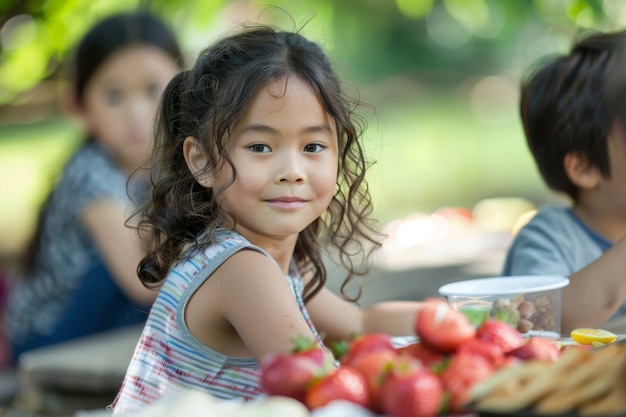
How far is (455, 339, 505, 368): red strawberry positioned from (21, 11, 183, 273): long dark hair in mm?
2811

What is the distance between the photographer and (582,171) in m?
2.72

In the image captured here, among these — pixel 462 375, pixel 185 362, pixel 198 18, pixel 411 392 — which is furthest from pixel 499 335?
pixel 198 18

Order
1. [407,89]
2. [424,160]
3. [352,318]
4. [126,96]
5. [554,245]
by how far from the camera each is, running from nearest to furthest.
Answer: [352,318] < [554,245] < [126,96] < [424,160] < [407,89]

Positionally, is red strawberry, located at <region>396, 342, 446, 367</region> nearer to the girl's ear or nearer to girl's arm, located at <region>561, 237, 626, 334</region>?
the girl's ear

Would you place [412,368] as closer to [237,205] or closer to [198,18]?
[237,205]

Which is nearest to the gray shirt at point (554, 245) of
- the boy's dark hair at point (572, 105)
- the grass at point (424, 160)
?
the boy's dark hair at point (572, 105)

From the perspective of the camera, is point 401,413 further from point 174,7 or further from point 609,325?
point 174,7

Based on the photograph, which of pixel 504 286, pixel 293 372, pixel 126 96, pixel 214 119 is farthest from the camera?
pixel 126 96

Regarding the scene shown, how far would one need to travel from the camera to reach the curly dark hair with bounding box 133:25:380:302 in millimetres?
2020

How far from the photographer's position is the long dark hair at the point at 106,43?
4.02 metres

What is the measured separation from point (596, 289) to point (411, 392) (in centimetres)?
122

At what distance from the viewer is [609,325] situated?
2447 mm

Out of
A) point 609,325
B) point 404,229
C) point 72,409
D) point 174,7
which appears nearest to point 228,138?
point 609,325

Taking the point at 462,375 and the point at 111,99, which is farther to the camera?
the point at 111,99
